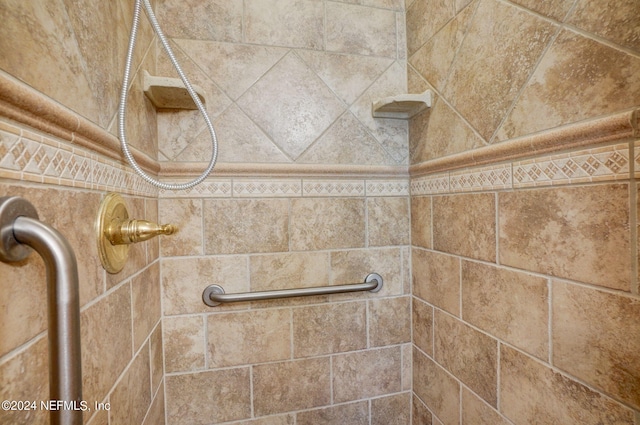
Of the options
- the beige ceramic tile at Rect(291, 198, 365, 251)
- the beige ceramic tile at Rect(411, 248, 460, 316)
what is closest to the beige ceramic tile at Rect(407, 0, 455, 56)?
the beige ceramic tile at Rect(291, 198, 365, 251)

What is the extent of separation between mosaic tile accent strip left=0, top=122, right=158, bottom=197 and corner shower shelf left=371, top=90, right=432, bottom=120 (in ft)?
2.55

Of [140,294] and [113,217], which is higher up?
[113,217]

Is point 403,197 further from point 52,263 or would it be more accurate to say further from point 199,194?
point 52,263

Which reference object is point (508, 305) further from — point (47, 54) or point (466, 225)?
point (47, 54)

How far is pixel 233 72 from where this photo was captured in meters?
0.94

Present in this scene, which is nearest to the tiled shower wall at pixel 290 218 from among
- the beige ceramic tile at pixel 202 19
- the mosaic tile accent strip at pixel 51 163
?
the beige ceramic tile at pixel 202 19

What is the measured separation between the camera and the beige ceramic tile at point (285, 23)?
0.95 metres

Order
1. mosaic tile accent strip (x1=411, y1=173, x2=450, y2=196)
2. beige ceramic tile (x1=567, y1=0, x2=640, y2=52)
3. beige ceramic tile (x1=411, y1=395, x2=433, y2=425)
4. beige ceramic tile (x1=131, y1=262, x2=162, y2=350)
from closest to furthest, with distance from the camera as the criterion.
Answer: beige ceramic tile (x1=567, y1=0, x2=640, y2=52)
beige ceramic tile (x1=131, y1=262, x2=162, y2=350)
mosaic tile accent strip (x1=411, y1=173, x2=450, y2=196)
beige ceramic tile (x1=411, y1=395, x2=433, y2=425)

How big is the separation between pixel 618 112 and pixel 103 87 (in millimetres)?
905

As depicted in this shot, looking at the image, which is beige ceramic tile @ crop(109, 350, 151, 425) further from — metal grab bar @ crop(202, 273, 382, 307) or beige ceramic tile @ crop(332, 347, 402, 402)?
beige ceramic tile @ crop(332, 347, 402, 402)

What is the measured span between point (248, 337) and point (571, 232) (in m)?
0.90

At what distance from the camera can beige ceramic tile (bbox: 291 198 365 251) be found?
979 mm

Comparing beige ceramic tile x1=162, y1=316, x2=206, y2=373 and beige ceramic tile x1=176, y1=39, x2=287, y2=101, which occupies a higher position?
beige ceramic tile x1=176, y1=39, x2=287, y2=101

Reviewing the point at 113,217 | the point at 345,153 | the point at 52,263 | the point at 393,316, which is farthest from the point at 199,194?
the point at 393,316
